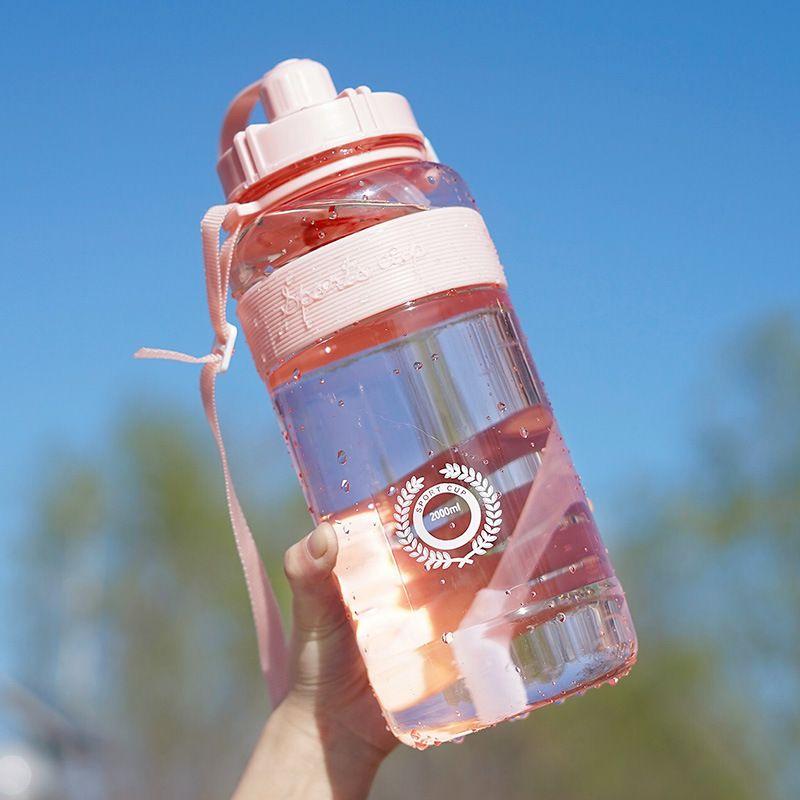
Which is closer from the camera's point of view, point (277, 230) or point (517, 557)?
point (517, 557)

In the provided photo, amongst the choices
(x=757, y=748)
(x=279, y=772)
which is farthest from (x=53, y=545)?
(x=279, y=772)

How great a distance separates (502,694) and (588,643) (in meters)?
0.11

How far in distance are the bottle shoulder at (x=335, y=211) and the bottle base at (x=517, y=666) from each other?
1.55ft

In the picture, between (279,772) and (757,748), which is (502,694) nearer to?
(279,772)

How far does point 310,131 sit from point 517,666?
63 cm

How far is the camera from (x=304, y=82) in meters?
1.20

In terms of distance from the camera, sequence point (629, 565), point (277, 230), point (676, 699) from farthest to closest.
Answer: point (676, 699), point (629, 565), point (277, 230)

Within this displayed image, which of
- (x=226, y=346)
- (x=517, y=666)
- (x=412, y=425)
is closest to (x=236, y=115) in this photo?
(x=226, y=346)

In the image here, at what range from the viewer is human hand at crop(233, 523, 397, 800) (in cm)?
137

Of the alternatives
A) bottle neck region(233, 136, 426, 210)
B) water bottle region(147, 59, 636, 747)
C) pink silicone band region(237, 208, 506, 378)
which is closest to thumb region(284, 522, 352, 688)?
water bottle region(147, 59, 636, 747)

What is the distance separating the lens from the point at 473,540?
1114mm

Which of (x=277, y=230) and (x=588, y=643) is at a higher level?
(x=277, y=230)

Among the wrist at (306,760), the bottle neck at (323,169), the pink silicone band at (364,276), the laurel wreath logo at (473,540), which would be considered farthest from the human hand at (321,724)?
the bottle neck at (323,169)

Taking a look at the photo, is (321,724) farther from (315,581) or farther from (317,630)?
(315,581)
